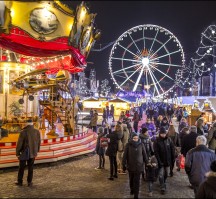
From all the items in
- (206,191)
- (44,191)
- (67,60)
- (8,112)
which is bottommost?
(44,191)

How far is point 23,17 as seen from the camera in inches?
478

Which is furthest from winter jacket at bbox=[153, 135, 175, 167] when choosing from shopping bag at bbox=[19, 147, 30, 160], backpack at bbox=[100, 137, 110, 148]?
shopping bag at bbox=[19, 147, 30, 160]

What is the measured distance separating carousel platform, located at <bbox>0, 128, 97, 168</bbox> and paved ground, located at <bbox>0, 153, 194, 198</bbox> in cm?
29

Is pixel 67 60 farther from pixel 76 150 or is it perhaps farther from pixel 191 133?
pixel 191 133

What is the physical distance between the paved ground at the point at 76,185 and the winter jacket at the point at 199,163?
1743 millimetres

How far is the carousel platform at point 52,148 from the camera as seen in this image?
10.5m

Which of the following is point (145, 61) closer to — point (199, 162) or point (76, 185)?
point (76, 185)

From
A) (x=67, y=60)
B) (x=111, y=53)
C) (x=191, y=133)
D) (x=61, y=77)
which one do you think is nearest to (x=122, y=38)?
(x=111, y=53)

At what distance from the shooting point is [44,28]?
1273 cm

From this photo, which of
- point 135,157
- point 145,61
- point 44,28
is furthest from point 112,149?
point 145,61

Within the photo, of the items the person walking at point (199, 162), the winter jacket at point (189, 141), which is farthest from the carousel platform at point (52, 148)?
the person walking at point (199, 162)

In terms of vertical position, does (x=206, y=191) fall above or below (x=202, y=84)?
below

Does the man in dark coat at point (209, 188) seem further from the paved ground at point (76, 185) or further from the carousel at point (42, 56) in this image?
the carousel at point (42, 56)

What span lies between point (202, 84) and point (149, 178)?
139 ft
